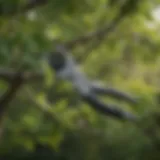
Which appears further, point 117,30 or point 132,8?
point 117,30

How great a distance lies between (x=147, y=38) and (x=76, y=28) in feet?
1.99

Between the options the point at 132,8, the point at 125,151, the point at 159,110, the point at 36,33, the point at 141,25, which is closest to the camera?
the point at 36,33

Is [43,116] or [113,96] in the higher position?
[113,96]

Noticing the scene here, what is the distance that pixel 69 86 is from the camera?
122 inches

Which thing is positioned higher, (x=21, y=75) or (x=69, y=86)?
(x=69, y=86)

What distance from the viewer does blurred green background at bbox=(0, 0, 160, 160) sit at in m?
2.44

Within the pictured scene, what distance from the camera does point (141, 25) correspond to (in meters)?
3.50

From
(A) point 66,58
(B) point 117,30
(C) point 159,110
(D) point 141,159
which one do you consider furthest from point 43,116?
(D) point 141,159

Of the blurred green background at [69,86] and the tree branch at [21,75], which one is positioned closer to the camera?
the blurred green background at [69,86]

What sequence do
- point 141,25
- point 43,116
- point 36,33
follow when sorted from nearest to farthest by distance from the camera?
point 36,33 → point 43,116 → point 141,25

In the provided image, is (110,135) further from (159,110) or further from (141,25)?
(141,25)

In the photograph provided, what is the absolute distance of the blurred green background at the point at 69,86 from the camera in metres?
2.44

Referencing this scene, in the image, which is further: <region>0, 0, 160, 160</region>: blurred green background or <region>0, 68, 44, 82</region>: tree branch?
<region>0, 68, 44, 82</region>: tree branch

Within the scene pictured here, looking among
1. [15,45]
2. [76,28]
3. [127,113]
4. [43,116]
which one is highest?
[76,28]
